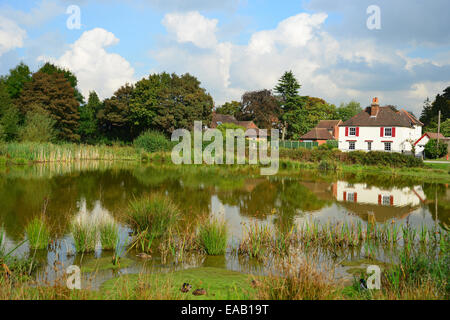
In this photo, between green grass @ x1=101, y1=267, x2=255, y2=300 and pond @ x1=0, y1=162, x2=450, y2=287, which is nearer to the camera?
green grass @ x1=101, y1=267, x2=255, y2=300

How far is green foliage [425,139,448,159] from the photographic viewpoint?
38.6 metres

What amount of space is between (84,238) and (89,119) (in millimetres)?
50752

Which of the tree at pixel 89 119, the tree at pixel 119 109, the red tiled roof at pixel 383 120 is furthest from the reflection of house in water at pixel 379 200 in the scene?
the tree at pixel 89 119

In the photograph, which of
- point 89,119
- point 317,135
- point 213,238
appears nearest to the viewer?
point 213,238

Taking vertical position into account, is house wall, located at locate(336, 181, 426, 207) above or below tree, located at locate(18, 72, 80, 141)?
below

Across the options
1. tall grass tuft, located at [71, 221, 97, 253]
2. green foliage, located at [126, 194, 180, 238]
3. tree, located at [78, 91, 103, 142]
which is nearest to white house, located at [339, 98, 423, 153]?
tree, located at [78, 91, 103, 142]

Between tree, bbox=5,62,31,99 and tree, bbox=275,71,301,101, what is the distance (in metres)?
36.1

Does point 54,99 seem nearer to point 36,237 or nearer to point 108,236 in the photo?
point 36,237

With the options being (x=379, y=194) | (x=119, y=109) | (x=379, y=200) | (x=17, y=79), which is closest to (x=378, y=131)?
(x=379, y=194)

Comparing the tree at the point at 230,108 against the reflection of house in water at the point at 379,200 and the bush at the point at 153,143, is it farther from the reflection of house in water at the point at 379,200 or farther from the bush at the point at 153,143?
the reflection of house in water at the point at 379,200

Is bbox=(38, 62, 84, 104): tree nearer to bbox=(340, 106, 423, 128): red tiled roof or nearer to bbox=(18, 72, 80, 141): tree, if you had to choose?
bbox=(18, 72, 80, 141): tree

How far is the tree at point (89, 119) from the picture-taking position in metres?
54.5

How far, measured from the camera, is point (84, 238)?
8.44 metres
